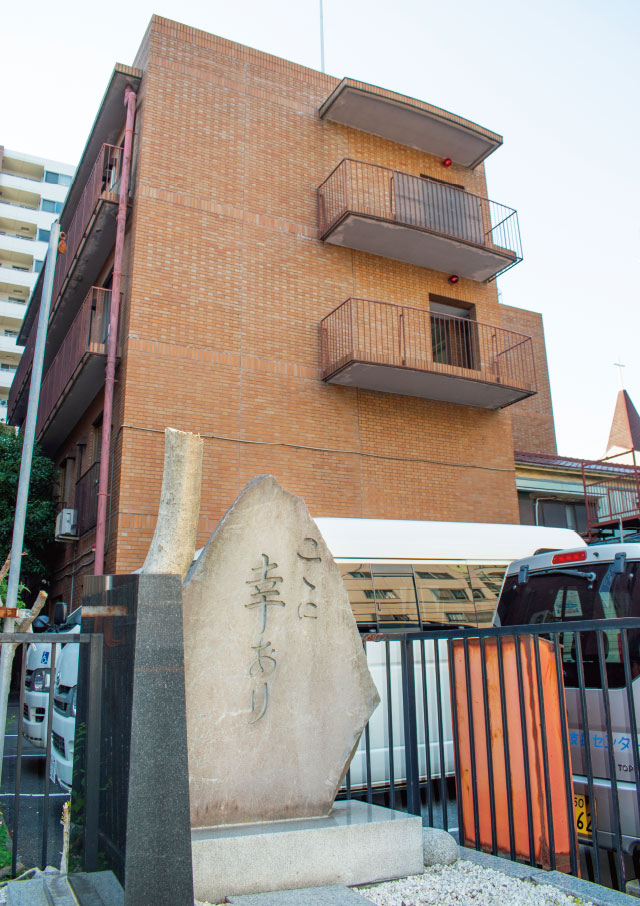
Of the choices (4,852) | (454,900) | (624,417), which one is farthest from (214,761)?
(624,417)

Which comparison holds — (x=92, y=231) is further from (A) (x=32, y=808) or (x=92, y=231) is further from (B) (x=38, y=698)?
(A) (x=32, y=808)

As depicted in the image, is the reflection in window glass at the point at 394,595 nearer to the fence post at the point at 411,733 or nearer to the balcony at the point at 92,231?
the fence post at the point at 411,733

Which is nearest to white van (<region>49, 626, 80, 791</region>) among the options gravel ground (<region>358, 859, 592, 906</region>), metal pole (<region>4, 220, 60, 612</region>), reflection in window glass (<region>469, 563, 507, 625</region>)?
metal pole (<region>4, 220, 60, 612</region>)

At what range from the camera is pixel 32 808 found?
7434 millimetres

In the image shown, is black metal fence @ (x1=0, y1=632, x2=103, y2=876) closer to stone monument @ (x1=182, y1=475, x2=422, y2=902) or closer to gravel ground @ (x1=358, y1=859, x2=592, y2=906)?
stone monument @ (x1=182, y1=475, x2=422, y2=902)

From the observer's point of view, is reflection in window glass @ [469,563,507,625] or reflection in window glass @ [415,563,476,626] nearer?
reflection in window glass @ [415,563,476,626]

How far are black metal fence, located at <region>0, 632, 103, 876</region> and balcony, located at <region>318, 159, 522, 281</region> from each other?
9.41 metres

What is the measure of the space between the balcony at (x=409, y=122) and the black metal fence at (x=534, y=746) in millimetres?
12937

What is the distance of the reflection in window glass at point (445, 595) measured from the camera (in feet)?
27.4

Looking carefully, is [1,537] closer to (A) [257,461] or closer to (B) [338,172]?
(A) [257,461]

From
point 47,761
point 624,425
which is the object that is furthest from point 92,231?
point 624,425

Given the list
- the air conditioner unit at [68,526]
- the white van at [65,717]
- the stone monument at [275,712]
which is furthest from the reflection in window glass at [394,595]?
the air conditioner unit at [68,526]

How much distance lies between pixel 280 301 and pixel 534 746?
423 inches

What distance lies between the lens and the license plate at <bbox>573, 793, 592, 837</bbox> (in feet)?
14.1
